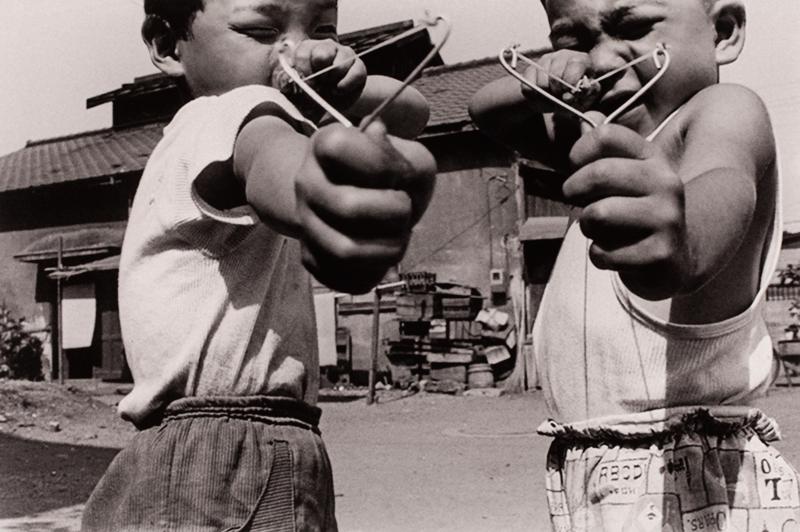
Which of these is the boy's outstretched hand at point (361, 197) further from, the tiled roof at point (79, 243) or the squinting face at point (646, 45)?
the tiled roof at point (79, 243)

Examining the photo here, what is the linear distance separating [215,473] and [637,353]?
78 cm

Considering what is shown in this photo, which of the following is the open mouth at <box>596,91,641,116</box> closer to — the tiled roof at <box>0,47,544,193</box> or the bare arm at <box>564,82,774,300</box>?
the bare arm at <box>564,82,774,300</box>

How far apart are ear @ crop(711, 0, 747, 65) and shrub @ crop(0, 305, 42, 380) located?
18.8 meters

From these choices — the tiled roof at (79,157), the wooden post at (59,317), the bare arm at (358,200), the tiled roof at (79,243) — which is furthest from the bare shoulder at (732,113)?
the tiled roof at (79,243)

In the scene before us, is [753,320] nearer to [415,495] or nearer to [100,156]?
[415,495]

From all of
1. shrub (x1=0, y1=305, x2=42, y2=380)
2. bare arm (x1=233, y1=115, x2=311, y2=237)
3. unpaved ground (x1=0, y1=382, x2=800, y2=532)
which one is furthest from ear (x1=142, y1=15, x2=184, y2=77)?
shrub (x1=0, y1=305, x2=42, y2=380)

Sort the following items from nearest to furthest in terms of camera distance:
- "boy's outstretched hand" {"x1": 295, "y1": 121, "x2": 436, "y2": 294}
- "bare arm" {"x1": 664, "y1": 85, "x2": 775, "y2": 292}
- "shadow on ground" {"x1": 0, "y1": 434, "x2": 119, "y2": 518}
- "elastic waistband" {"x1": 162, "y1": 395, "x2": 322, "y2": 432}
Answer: "boy's outstretched hand" {"x1": 295, "y1": 121, "x2": 436, "y2": 294} < "bare arm" {"x1": 664, "y1": 85, "x2": 775, "y2": 292} < "elastic waistband" {"x1": 162, "y1": 395, "x2": 322, "y2": 432} < "shadow on ground" {"x1": 0, "y1": 434, "x2": 119, "y2": 518}

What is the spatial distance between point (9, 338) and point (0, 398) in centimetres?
875

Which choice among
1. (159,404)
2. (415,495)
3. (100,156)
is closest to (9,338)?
(100,156)

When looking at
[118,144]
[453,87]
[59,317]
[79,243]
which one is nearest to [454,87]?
[453,87]

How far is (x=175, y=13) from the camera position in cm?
185

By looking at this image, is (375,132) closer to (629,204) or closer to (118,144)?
(629,204)

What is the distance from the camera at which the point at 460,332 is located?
1532 cm

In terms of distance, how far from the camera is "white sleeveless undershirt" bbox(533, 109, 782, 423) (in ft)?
5.36
